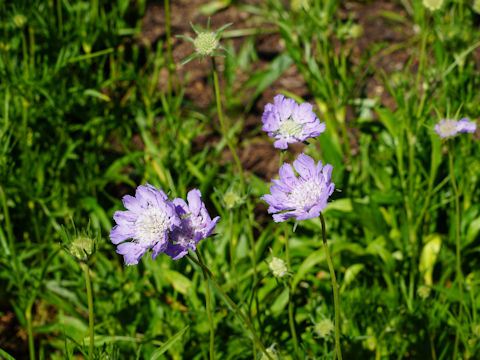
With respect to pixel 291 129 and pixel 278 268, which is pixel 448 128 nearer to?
pixel 291 129

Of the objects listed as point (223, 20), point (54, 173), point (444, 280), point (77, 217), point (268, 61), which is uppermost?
point (223, 20)

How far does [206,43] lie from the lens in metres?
1.28

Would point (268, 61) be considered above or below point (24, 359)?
above

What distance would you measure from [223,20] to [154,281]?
1.92 m

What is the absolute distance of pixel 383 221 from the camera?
191 cm

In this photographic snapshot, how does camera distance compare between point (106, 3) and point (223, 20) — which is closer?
point (106, 3)

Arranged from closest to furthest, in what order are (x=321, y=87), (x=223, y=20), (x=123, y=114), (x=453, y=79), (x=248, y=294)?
(x=248, y=294), (x=453, y=79), (x=321, y=87), (x=123, y=114), (x=223, y=20)

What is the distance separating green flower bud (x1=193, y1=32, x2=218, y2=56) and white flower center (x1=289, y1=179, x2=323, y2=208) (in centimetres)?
42

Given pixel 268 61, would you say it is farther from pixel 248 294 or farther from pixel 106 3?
pixel 248 294

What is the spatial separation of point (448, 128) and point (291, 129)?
44 cm

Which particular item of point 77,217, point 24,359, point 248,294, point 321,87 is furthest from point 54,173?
point 321,87

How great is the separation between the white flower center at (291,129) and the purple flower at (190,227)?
300 millimetres

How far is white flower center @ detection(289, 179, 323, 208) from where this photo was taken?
1.11 metres

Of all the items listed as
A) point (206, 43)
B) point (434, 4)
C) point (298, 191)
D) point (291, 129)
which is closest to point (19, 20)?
point (206, 43)
